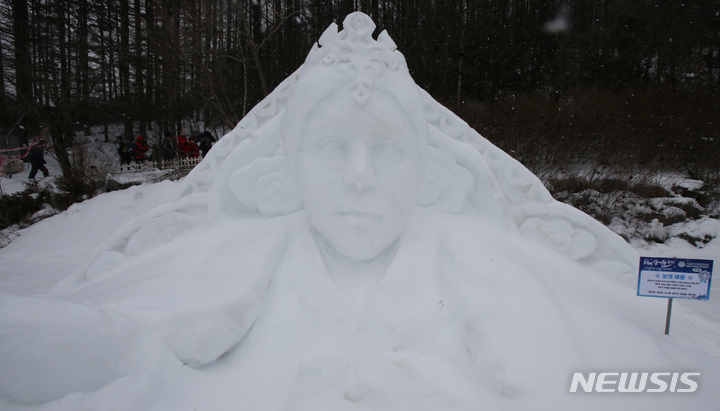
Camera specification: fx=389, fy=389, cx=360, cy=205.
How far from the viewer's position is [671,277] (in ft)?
6.67

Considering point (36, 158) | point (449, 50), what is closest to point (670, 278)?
point (449, 50)

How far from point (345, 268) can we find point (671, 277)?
1.71m

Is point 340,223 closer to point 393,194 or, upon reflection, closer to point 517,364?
point 393,194

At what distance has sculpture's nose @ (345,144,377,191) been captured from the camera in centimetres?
179

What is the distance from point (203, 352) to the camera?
1706 millimetres

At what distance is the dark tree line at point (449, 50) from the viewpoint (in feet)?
29.5

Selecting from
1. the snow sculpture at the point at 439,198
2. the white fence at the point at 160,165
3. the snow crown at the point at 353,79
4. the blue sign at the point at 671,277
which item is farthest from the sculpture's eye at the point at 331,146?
the white fence at the point at 160,165

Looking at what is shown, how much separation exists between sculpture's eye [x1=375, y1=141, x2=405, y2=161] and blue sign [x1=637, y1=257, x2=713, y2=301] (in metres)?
1.40

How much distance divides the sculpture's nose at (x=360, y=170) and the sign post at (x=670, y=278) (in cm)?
151

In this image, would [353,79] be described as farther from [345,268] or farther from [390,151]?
[345,268]

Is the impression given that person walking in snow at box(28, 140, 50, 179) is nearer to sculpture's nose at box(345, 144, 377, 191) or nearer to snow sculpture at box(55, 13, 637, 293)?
snow sculpture at box(55, 13, 637, 293)

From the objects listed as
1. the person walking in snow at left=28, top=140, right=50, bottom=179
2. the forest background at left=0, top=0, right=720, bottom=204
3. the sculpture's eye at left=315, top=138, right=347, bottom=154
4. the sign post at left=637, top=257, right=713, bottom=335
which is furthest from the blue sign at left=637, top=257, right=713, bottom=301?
the person walking in snow at left=28, top=140, right=50, bottom=179

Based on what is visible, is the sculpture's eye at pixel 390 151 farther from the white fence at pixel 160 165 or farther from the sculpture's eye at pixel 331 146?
the white fence at pixel 160 165

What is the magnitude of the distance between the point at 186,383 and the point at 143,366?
0.19 m
